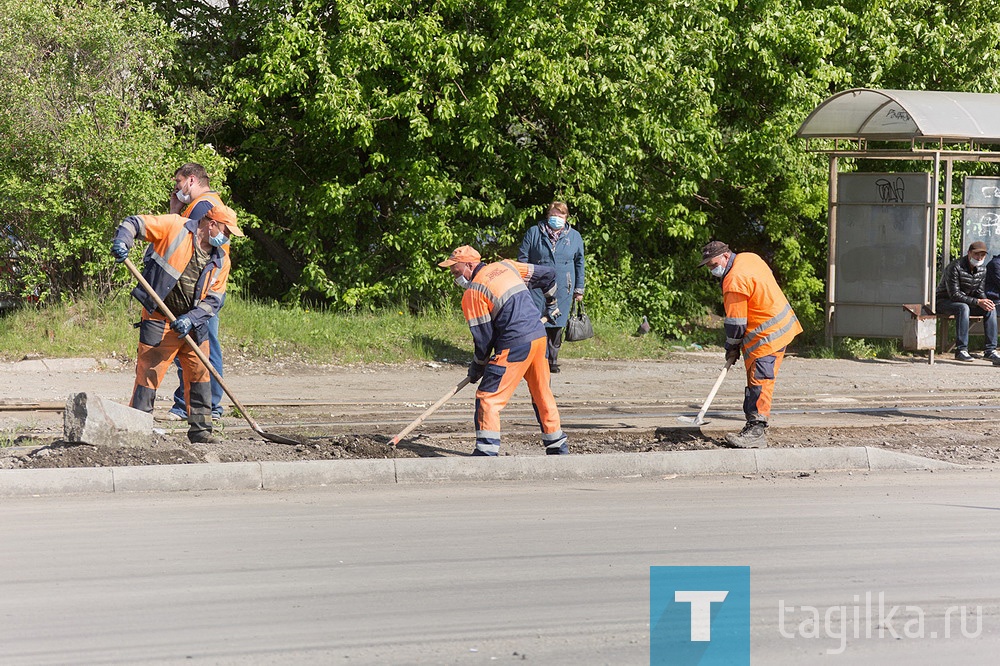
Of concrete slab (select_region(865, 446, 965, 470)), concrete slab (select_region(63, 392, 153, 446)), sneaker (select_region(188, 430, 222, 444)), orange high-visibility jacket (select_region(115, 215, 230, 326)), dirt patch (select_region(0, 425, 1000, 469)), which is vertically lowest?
concrete slab (select_region(865, 446, 965, 470))

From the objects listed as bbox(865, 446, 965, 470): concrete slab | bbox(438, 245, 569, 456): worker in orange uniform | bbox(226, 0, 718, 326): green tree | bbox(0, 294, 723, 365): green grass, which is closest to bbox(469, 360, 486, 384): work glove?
bbox(438, 245, 569, 456): worker in orange uniform

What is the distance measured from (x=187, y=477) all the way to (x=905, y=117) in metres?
10.5

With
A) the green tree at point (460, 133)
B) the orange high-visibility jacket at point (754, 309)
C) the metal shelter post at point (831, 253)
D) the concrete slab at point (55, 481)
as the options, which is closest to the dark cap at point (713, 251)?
the orange high-visibility jacket at point (754, 309)

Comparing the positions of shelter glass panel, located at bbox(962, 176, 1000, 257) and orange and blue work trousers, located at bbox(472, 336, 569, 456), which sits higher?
shelter glass panel, located at bbox(962, 176, 1000, 257)

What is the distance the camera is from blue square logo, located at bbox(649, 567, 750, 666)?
4.64 metres

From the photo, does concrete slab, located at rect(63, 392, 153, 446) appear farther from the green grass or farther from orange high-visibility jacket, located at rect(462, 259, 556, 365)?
the green grass

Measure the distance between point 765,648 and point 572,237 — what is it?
793 centimetres

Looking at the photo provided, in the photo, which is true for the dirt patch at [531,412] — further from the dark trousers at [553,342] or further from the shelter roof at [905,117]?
the shelter roof at [905,117]

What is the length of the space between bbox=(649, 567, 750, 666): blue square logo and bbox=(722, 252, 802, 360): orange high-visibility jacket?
10.4ft

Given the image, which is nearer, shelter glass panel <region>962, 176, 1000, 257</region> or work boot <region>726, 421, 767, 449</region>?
work boot <region>726, 421, 767, 449</region>

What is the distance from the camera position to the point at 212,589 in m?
5.27

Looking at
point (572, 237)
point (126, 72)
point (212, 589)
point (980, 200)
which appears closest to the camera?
point (212, 589)

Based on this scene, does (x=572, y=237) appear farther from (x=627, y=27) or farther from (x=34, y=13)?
(x=34, y=13)

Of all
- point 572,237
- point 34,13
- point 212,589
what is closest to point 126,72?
point 34,13
